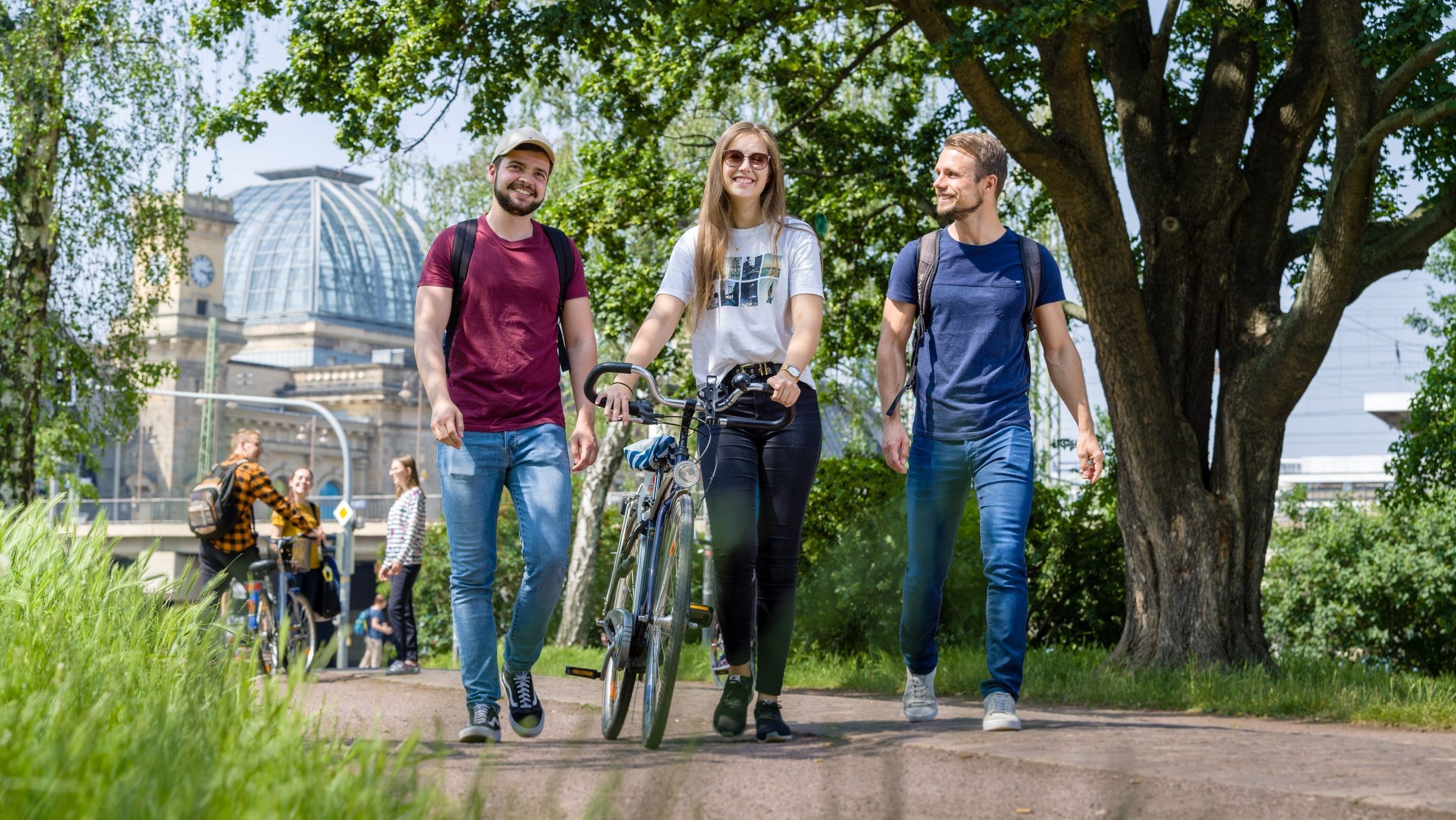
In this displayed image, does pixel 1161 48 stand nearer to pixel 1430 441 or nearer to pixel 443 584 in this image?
pixel 1430 441

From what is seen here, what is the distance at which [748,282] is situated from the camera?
563cm

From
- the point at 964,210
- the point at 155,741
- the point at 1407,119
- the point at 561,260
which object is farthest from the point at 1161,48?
the point at 155,741

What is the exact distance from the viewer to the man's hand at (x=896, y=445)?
234 inches

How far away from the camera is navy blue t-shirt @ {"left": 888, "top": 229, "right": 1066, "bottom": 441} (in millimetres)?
5797

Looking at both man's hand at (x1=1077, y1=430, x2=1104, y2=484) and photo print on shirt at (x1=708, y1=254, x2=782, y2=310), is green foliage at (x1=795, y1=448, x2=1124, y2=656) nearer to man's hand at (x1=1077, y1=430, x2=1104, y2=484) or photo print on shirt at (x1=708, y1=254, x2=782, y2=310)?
man's hand at (x1=1077, y1=430, x2=1104, y2=484)

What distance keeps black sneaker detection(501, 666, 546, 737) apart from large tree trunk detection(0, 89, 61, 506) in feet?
46.0

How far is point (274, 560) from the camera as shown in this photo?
12.3 m

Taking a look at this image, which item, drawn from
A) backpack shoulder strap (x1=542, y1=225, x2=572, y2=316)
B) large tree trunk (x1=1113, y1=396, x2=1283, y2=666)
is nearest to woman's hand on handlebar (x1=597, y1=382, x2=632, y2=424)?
backpack shoulder strap (x1=542, y1=225, x2=572, y2=316)

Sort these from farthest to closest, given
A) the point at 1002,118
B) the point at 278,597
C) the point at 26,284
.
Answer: the point at 26,284, the point at 278,597, the point at 1002,118

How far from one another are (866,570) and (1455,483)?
6953 millimetres

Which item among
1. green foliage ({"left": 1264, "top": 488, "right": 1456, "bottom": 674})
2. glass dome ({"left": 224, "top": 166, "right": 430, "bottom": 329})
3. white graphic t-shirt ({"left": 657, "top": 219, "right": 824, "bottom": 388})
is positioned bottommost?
green foliage ({"left": 1264, "top": 488, "right": 1456, "bottom": 674})

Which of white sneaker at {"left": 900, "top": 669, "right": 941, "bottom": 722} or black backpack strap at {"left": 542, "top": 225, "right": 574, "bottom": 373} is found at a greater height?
black backpack strap at {"left": 542, "top": 225, "right": 574, "bottom": 373}

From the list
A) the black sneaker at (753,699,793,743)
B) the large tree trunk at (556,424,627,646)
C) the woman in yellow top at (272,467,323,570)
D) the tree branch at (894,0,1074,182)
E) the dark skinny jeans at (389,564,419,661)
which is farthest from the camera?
the large tree trunk at (556,424,627,646)

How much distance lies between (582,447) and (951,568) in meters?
6.17
